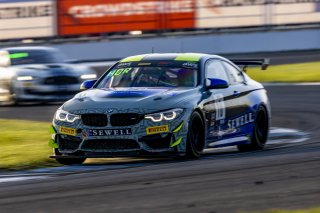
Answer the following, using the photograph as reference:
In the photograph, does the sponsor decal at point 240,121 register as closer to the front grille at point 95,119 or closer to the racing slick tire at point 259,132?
the racing slick tire at point 259,132

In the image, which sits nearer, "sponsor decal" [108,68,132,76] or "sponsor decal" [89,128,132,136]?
"sponsor decal" [89,128,132,136]

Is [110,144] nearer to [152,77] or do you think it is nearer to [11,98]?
[152,77]

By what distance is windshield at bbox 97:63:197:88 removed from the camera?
38.9 feet

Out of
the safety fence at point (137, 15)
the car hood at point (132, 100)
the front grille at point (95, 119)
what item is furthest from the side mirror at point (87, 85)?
the safety fence at point (137, 15)

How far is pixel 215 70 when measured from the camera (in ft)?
41.1

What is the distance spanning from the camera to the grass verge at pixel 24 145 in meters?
11.5

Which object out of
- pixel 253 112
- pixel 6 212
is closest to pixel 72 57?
pixel 253 112

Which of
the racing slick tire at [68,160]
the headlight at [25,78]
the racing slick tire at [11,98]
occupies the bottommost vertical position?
the racing slick tire at [11,98]

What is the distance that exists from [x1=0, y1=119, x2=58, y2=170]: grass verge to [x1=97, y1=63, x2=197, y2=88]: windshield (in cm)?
118

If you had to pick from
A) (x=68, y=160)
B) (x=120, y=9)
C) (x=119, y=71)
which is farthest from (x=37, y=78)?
(x=120, y=9)

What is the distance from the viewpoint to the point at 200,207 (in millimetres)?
7418

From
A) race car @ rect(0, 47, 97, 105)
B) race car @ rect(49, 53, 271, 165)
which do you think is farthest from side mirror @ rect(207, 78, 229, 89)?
race car @ rect(0, 47, 97, 105)

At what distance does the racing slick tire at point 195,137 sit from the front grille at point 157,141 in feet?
0.80

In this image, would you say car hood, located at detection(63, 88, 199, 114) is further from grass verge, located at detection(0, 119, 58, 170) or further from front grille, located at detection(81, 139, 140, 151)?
grass verge, located at detection(0, 119, 58, 170)
